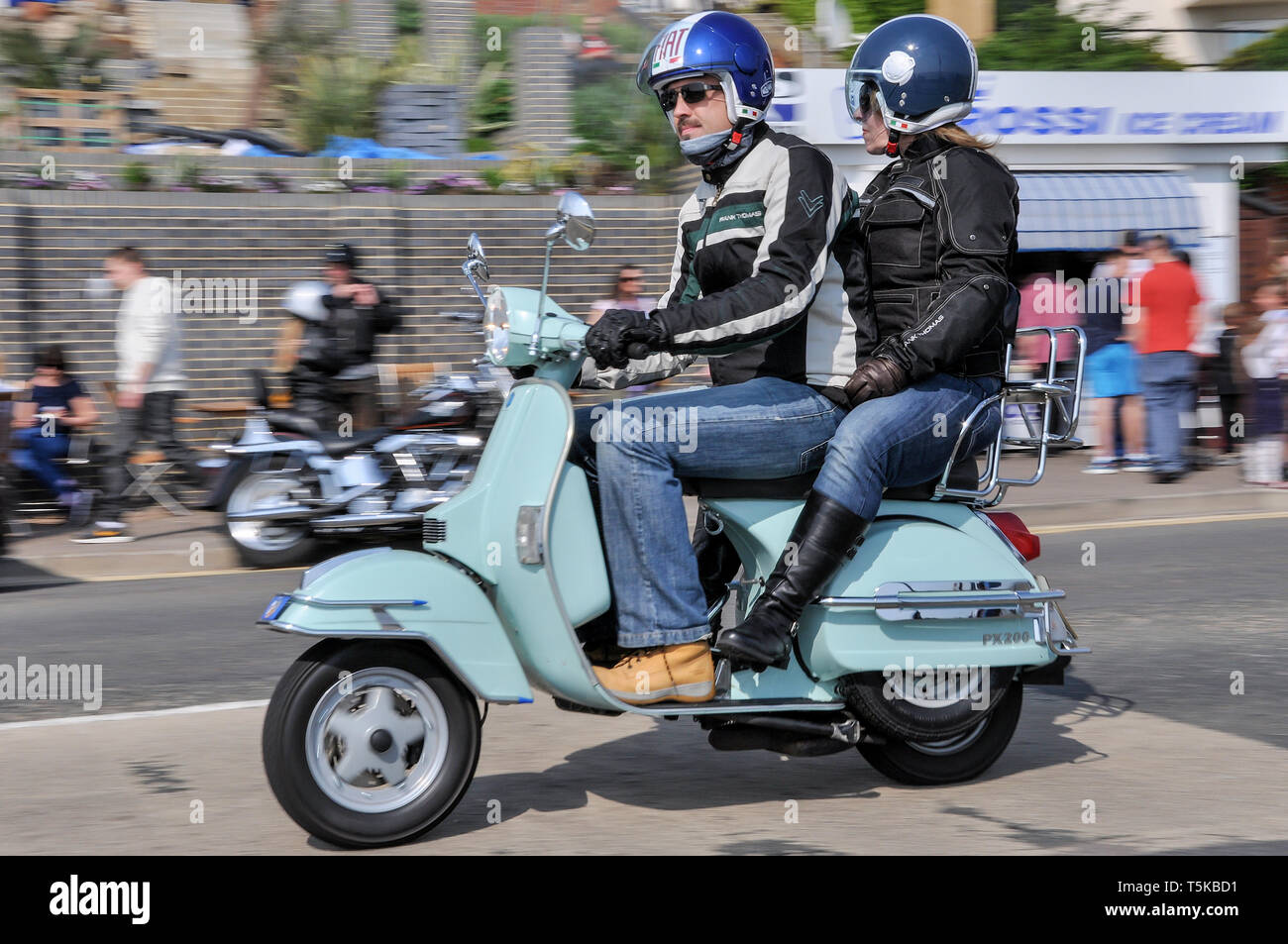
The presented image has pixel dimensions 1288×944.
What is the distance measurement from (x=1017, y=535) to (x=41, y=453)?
8.74 metres

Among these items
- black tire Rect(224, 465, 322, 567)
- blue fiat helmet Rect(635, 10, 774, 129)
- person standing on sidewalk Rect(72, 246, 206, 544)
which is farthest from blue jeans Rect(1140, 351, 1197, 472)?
blue fiat helmet Rect(635, 10, 774, 129)

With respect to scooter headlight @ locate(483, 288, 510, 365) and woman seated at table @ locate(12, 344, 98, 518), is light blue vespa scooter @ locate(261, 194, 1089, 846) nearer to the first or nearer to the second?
scooter headlight @ locate(483, 288, 510, 365)

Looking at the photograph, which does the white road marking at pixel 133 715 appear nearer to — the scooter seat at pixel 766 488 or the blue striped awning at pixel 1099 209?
the scooter seat at pixel 766 488

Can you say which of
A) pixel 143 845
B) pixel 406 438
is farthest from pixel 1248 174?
pixel 143 845

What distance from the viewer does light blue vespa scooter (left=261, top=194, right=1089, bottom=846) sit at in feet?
13.3

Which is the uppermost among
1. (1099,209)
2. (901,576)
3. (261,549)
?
(1099,209)

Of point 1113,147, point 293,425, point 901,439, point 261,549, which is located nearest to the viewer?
point 901,439

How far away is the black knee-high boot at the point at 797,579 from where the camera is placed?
4.40m

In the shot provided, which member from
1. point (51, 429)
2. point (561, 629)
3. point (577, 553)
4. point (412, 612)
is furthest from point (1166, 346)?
point (412, 612)

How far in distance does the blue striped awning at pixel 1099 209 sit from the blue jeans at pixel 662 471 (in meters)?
13.6

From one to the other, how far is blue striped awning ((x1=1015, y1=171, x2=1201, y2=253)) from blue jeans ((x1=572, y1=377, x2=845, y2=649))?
13592 mm

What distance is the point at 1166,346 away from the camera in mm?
13055

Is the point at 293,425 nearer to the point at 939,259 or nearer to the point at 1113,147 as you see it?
the point at 939,259

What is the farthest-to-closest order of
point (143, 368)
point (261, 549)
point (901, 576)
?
point (143, 368) → point (261, 549) → point (901, 576)
